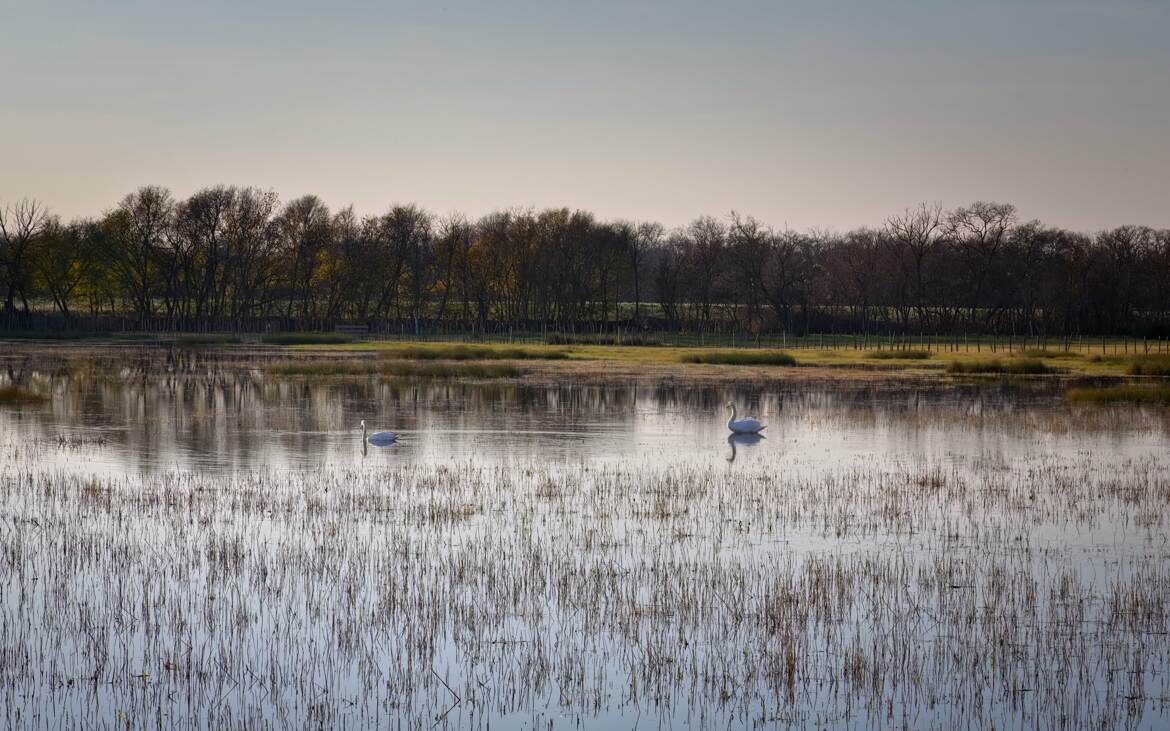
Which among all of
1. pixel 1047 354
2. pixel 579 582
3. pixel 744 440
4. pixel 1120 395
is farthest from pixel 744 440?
pixel 1047 354

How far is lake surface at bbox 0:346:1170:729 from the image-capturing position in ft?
36.0

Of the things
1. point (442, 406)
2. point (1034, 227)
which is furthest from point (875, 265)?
point (442, 406)

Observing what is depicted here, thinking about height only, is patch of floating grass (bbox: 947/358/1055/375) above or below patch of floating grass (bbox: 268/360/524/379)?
below

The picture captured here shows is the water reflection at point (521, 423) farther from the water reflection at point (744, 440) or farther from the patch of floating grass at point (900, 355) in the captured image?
the patch of floating grass at point (900, 355)

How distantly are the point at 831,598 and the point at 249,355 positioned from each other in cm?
6842

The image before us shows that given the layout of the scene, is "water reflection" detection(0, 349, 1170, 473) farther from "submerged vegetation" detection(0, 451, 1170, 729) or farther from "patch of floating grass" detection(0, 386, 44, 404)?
"submerged vegetation" detection(0, 451, 1170, 729)

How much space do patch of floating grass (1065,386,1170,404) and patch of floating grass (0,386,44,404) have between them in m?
37.5

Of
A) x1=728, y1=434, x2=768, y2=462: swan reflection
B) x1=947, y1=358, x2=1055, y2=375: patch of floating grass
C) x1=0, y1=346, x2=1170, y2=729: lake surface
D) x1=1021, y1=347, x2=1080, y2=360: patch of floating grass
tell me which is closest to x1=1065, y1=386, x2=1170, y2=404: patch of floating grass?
x1=0, y1=346, x2=1170, y2=729: lake surface

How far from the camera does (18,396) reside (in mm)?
41125

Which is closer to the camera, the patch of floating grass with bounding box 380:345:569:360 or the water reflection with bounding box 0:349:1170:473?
the water reflection with bounding box 0:349:1170:473

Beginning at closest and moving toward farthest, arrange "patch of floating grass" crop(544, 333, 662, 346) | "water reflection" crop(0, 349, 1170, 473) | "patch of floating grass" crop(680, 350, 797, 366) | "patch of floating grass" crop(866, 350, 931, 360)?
"water reflection" crop(0, 349, 1170, 473) → "patch of floating grass" crop(680, 350, 797, 366) → "patch of floating grass" crop(866, 350, 931, 360) → "patch of floating grass" crop(544, 333, 662, 346)

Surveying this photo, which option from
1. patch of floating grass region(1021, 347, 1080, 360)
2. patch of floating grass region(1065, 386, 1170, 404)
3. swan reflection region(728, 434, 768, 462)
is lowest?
patch of floating grass region(1065, 386, 1170, 404)

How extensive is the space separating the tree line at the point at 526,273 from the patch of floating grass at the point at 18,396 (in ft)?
241

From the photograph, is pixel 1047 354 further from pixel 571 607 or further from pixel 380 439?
pixel 571 607
